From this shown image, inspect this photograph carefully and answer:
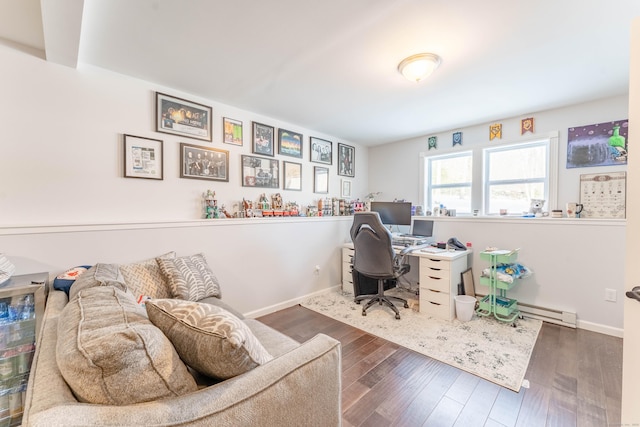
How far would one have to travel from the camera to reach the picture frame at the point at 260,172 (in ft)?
9.55

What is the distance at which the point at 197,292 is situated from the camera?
1.99 metres

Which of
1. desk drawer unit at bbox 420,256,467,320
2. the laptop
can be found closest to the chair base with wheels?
desk drawer unit at bbox 420,256,467,320

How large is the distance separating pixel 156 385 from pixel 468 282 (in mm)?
3293

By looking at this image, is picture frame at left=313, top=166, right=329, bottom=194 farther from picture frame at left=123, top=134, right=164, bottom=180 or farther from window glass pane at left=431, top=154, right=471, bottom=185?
picture frame at left=123, top=134, right=164, bottom=180

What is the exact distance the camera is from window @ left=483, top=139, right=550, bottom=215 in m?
3.03

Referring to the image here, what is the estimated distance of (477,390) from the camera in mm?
1727

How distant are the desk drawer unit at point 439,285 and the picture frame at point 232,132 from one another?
238cm

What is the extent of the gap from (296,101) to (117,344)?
8.29 feet

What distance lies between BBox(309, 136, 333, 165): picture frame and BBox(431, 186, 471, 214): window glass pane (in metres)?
1.61

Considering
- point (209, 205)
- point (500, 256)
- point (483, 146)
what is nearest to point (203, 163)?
point (209, 205)

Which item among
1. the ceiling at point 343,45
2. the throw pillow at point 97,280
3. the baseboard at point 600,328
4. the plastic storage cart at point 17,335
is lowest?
the baseboard at point 600,328

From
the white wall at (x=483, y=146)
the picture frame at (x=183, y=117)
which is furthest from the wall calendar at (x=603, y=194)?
the picture frame at (x=183, y=117)

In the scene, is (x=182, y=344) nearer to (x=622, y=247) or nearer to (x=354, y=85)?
(x=354, y=85)

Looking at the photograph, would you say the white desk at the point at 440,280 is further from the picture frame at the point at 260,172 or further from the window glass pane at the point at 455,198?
the picture frame at the point at 260,172
